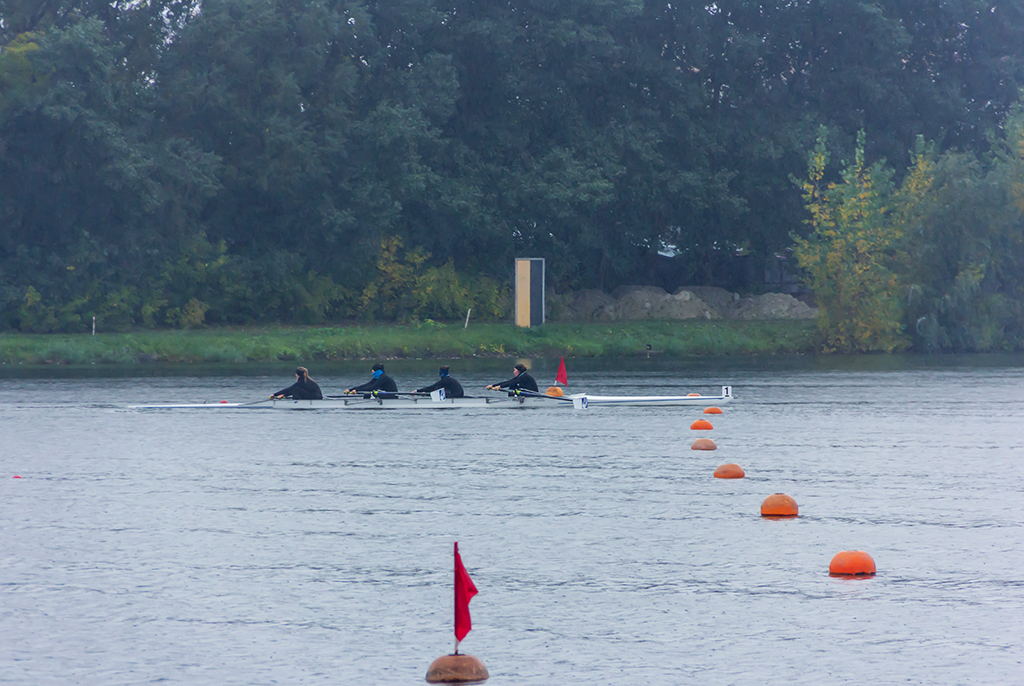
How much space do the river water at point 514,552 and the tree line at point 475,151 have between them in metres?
32.7

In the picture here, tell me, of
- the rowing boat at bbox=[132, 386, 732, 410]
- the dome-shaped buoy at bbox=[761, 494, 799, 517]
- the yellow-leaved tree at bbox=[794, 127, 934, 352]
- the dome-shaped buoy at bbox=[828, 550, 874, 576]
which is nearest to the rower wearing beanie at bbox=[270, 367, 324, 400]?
the rowing boat at bbox=[132, 386, 732, 410]

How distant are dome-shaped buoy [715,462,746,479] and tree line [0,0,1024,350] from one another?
4371 centimetres

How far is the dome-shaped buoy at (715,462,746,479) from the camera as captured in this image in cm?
2198

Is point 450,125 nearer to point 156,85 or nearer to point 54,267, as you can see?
point 156,85

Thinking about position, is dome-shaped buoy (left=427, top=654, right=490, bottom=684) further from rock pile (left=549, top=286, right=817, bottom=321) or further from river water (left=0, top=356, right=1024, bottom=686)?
rock pile (left=549, top=286, right=817, bottom=321)

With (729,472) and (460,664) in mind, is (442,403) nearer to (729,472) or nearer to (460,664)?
(729,472)

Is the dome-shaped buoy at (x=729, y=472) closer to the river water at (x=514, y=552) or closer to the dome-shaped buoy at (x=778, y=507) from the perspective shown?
the river water at (x=514, y=552)

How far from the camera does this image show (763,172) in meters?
73.9

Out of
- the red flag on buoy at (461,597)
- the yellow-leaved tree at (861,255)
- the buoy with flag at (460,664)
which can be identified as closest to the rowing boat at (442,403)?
the buoy with flag at (460,664)

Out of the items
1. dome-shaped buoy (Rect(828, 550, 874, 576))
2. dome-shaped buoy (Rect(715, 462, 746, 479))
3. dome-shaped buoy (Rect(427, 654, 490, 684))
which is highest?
dome-shaped buoy (Rect(715, 462, 746, 479))

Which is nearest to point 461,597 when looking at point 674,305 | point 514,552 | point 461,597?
point 461,597

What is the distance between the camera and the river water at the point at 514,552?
36.8ft

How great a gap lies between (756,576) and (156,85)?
5828cm

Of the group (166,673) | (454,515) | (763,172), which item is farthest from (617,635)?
(763,172)
